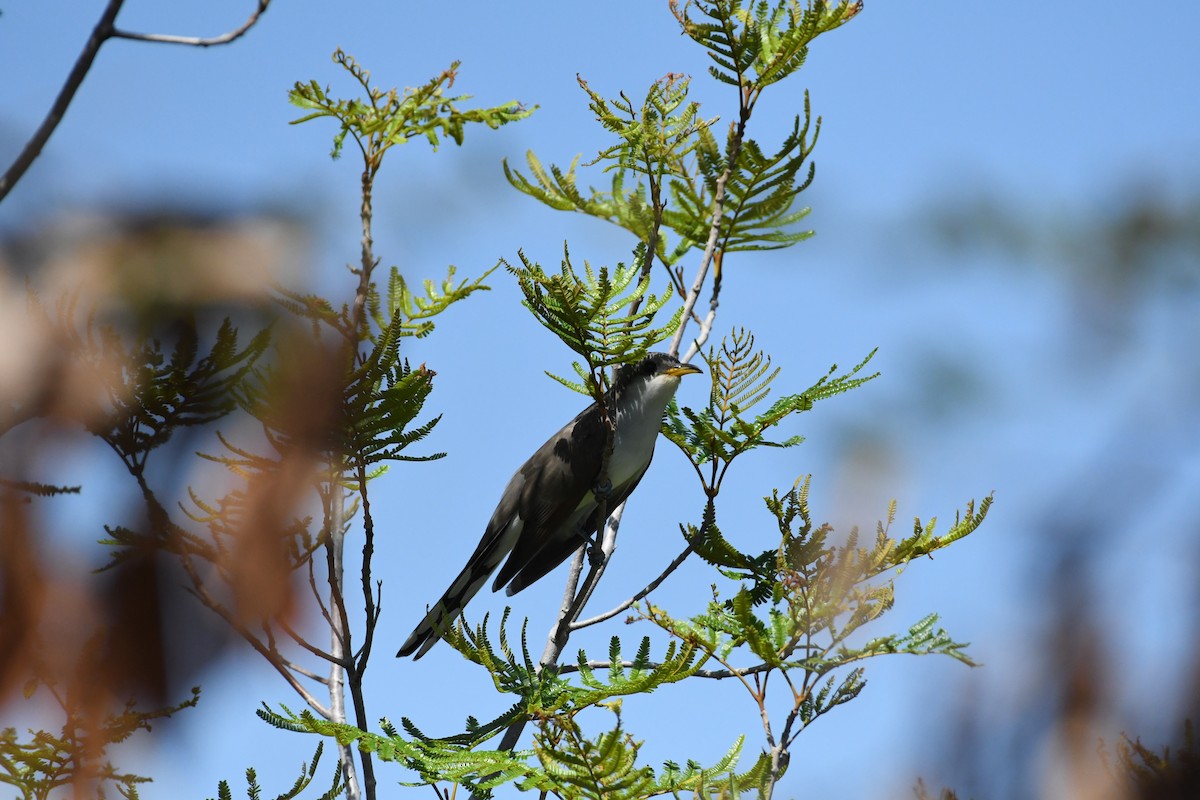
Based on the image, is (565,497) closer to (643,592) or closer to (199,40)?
(643,592)

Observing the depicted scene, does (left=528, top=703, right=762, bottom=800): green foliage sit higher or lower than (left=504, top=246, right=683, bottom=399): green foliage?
lower

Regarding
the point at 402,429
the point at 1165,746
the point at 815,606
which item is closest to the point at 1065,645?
the point at 1165,746

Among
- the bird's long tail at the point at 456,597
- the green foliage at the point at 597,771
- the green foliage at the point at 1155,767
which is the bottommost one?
the green foliage at the point at 1155,767

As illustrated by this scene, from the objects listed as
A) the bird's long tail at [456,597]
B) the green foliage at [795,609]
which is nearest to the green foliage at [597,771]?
the green foliage at [795,609]

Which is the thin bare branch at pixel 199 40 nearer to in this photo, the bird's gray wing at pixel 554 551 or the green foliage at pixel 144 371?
the green foliage at pixel 144 371

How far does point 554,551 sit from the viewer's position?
5.44m

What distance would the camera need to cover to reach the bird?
5.27m

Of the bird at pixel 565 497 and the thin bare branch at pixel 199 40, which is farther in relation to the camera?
the bird at pixel 565 497

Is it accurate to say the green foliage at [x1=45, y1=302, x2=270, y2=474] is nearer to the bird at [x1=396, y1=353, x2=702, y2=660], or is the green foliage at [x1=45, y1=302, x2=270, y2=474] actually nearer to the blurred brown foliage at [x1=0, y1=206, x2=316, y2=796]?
the blurred brown foliage at [x1=0, y1=206, x2=316, y2=796]

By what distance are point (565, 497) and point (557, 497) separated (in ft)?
0.13

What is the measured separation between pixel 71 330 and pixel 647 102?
2793 millimetres

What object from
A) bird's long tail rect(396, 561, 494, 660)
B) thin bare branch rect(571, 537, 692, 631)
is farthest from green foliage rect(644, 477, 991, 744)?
bird's long tail rect(396, 561, 494, 660)

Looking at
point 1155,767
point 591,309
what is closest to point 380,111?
point 591,309

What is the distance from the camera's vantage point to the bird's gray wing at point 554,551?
5.38 metres
